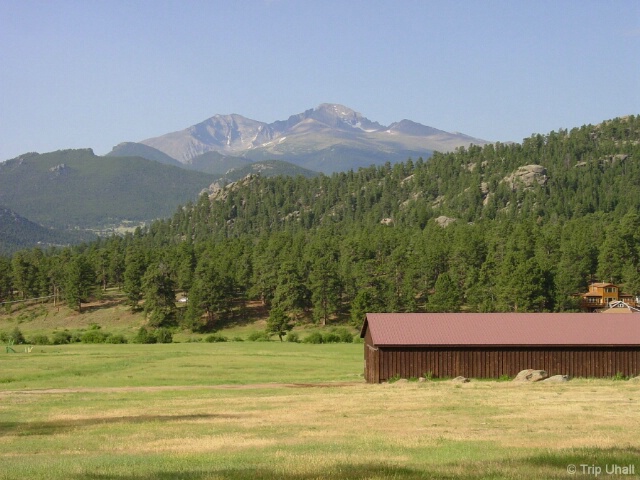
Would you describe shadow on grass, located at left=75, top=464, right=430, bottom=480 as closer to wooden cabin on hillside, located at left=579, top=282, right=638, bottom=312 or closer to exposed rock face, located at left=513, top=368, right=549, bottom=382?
exposed rock face, located at left=513, top=368, right=549, bottom=382

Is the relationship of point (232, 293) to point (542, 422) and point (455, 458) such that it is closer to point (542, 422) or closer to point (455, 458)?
point (542, 422)

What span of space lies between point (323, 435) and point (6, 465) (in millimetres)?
11236

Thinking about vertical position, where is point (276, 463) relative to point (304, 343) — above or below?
above

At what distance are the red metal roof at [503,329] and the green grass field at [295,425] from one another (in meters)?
4.43

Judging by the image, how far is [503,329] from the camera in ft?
196

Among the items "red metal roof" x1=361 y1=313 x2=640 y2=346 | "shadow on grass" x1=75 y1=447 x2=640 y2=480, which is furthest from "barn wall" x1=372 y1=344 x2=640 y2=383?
"shadow on grass" x1=75 y1=447 x2=640 y2=480

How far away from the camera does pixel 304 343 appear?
319ft

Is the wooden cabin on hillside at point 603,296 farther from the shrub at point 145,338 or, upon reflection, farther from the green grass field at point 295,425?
the green grass field at point 295,425

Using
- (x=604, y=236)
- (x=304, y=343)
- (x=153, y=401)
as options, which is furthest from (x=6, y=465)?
(x=604, y=236)

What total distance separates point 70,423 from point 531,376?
32.0 meters

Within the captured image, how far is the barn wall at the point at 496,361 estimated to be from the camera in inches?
2261

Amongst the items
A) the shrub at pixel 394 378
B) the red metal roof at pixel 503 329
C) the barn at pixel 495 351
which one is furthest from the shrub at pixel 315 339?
the shrub at pixel 394 378

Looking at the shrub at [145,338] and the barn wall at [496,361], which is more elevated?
the barn wall at [496,361]

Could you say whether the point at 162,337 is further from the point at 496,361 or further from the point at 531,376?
the point at 531,376
